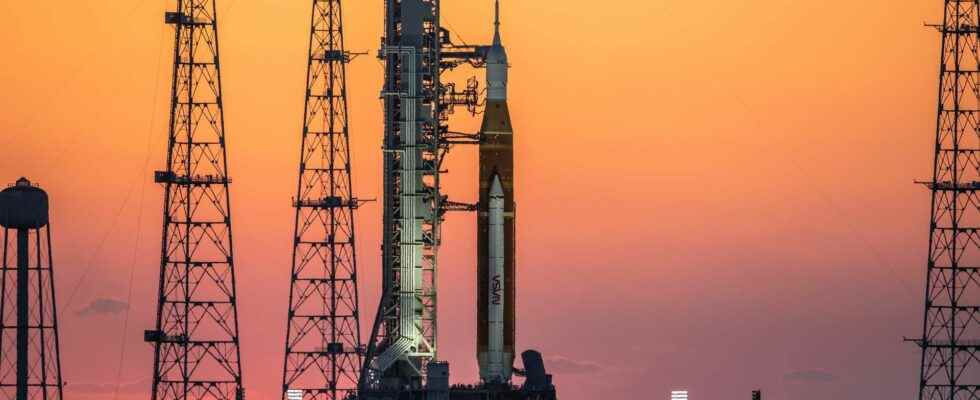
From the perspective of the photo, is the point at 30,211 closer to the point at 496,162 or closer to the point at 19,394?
the point at 19,394

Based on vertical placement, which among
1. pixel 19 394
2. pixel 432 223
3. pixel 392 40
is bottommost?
pixel 19 394

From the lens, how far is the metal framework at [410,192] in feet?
426

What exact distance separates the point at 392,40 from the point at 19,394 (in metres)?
28.2

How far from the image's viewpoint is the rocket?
13288 centimetres

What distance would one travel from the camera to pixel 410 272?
426 ft

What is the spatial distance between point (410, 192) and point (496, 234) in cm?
529

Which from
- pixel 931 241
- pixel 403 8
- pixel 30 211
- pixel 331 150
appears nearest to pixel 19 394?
pixel 30 211

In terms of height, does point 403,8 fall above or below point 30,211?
above

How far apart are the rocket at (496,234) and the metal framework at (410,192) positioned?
83.6 inches

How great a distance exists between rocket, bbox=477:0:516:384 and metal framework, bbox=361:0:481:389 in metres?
2.12

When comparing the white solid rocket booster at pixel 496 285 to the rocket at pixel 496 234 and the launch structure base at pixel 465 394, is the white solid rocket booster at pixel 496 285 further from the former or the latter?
the launch structure base at pixel 465 394

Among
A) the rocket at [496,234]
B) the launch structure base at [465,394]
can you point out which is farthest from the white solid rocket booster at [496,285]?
the launch structure base at [465,394]

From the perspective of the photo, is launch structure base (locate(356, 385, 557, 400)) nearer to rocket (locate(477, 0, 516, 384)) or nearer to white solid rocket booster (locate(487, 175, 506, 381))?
rocket (locate(477, 0, 516, 384))

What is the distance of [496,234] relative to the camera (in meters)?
133
